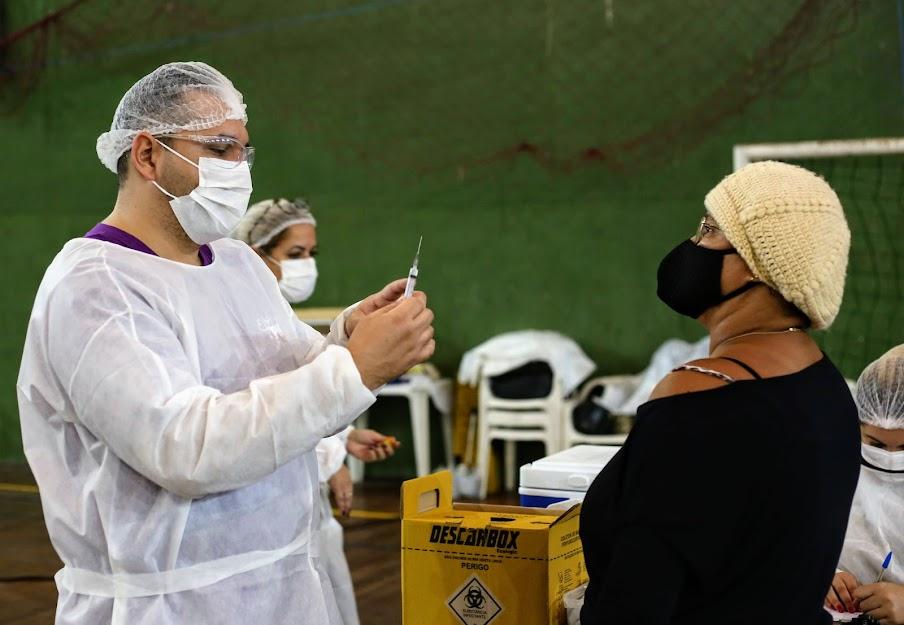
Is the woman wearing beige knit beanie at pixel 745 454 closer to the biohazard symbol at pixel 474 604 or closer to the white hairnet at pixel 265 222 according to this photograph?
the biohazard symbol at pixel 474 604

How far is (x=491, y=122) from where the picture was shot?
6.78 m

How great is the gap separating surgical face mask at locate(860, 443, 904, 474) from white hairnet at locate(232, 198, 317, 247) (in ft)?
6.62

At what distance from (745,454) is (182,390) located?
83 cm

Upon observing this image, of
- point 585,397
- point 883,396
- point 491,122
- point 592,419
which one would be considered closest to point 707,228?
point 883,396

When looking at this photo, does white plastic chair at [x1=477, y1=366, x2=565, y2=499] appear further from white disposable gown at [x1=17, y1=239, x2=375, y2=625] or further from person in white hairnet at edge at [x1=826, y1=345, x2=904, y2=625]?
white disposable gown at [x1=17, y1=239, x2=375, y2=625]

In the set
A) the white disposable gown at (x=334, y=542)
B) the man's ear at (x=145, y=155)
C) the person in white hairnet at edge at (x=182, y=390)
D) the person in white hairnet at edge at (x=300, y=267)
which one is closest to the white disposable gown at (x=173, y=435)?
the person in white hairnet at edge at (x=182, y=390)

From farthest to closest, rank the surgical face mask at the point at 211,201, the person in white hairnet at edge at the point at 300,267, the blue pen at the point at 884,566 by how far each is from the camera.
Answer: the person in white hairnet at edge at the point at 300,267
the blue pen at the point at 884,566
the surgical face mask at the point at 211,201

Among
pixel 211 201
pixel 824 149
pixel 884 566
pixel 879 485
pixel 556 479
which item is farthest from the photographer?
pixel 824 149

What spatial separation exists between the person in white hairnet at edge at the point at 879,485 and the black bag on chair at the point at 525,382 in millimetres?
3502

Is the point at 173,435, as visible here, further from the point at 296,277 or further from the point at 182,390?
the point at 296,277

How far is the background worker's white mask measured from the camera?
8.59 ft

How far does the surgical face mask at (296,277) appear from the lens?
3.72 metres

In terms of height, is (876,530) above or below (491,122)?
below

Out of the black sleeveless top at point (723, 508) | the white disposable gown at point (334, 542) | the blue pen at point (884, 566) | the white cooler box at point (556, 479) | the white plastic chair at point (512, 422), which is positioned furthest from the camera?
the white plastic chair at point (512, 422)
